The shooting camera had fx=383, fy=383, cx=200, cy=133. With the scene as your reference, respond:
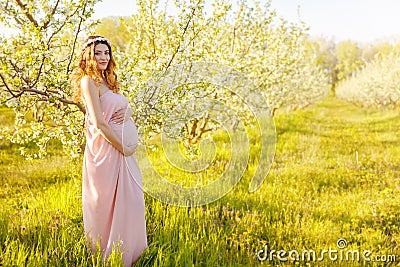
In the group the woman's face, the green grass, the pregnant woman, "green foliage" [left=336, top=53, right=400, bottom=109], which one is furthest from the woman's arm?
Result: "green foliage" [left=336, top=53, right=400, bottom=109]

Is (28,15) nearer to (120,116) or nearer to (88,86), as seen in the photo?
(88,86)

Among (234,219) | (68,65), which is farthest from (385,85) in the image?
(68,65)

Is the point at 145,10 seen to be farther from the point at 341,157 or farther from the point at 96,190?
the point at 341,157

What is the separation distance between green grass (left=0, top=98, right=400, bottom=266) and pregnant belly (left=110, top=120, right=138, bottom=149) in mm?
807

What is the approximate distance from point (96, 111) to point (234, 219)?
2.68 meters

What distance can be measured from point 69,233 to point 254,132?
8.57m

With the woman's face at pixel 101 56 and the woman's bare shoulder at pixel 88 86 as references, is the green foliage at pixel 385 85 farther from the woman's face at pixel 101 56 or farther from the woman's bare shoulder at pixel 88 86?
the woman's bare shoulder at pixel 88 86

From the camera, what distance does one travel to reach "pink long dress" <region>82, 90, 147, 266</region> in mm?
3803

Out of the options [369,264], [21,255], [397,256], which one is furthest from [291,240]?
[21,255]

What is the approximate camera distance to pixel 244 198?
243 inches

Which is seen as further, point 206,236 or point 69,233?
point 206,236

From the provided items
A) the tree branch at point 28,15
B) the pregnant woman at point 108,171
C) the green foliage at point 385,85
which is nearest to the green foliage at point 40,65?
the tree branch at point 28,15

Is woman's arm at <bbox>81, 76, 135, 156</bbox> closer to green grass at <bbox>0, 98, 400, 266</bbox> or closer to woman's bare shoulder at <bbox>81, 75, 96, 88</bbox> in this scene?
woman's bare shoulder at <bbox>81, 75, 96, 88</bbox>

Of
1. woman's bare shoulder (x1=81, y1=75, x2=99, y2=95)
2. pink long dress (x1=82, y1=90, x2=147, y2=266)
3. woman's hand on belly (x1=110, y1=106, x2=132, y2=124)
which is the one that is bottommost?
pink long dress (x1=82, y1=90, x2=147, y2=266)
